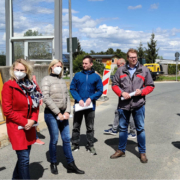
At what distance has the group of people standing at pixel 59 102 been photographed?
309cm

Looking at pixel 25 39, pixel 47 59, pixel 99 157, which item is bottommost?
pixel 99 157

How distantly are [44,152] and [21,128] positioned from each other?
211 cm

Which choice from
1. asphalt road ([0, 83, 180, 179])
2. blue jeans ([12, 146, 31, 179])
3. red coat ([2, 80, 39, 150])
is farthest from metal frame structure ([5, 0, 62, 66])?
blue jeans ([12, 146, 31, 179])

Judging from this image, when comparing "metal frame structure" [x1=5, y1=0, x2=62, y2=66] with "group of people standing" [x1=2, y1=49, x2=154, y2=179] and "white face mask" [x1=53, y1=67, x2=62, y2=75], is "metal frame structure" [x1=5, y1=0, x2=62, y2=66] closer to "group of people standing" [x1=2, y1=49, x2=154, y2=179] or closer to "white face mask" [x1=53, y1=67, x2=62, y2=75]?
"group of people standing" [x1=2, y1=49, x2=154, y2=179]

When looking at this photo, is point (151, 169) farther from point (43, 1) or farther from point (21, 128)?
point (43, 1)

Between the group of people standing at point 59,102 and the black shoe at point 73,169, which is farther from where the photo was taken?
the black shoe at point 73,169

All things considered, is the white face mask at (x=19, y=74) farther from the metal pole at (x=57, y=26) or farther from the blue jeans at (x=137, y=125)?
the metal pole at (x=57, y=26)

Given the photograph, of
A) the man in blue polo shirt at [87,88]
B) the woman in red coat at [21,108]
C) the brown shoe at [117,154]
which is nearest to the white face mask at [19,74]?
the woman in red coat at [21,108]

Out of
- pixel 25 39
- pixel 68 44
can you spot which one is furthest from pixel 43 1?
pixel 68 44

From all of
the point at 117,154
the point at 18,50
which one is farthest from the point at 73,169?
the point at 18,50

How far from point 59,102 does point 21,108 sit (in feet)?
3.27

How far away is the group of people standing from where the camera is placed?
309 centimetres

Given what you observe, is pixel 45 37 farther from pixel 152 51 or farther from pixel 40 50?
pixel 152 51

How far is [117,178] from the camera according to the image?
3838 mm
